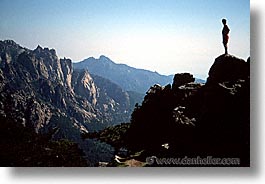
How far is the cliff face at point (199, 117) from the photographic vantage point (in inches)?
122

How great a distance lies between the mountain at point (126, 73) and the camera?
3197mm

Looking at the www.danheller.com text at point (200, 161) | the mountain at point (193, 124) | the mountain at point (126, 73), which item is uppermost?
the mountain at point (126, 73)

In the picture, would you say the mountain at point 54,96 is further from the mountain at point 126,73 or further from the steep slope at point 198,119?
the steep slope at point 198,119

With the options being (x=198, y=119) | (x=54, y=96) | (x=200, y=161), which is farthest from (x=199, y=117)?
(x=54, y=96)

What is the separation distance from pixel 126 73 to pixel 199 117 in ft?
1.81

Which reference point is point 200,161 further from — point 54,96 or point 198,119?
point 54,96

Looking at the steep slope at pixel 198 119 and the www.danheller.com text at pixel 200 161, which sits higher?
the steep slope at pixel 198 119

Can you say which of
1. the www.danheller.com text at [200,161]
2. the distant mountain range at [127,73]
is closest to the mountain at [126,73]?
the distant mountain range at [127,73]

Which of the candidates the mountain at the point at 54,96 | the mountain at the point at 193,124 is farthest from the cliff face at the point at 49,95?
the mountain at the point at 193,124

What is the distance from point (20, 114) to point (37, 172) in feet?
1.28

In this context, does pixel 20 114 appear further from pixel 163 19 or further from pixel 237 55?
pixel 237 55

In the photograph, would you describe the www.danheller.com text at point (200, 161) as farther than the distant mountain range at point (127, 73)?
No

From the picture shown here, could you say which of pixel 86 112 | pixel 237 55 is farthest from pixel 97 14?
pixel 237 55

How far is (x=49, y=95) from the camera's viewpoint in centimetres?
323
